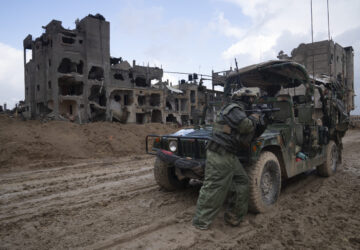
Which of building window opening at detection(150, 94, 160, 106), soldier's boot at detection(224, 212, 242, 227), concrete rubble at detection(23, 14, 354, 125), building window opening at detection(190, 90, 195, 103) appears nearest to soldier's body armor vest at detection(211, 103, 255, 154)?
soldier's boot at detection(224, 212, 242, 227)

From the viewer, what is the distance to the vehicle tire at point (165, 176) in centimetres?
539

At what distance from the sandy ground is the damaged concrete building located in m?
17.7

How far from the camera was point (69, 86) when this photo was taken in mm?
25953

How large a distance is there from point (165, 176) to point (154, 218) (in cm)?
135

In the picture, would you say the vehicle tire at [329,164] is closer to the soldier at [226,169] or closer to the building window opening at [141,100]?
the soldier at [226,169]

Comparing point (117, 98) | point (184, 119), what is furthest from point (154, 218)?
point (184, 119)

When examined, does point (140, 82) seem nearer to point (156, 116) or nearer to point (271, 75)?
point (156, 116)

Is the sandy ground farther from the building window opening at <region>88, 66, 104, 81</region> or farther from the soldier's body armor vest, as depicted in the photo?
the building window opening at <region>88, 66, 104, 81</region>

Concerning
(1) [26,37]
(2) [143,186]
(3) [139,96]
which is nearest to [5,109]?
(1) [26,37]

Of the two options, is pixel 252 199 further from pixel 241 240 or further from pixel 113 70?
pixel 113 70

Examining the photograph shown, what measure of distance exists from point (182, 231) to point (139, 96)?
28.1 m

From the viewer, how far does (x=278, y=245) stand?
3.21 m

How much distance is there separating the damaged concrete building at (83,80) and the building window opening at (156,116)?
0.52 m

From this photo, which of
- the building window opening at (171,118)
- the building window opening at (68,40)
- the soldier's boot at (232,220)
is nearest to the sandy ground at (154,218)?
the soldier's boot at (232,220)
